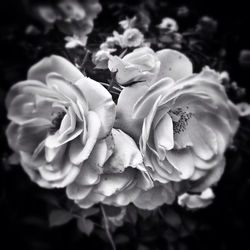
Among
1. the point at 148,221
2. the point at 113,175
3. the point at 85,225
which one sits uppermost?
the point at 113,175

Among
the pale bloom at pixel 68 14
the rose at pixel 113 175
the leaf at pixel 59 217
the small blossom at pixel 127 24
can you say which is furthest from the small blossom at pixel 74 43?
the leaf at pixel 59 217

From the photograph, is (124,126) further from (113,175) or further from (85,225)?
(85,225)

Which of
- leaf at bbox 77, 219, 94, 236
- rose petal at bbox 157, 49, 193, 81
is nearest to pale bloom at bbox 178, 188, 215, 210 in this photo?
leaf at bbox 77, 219, 94, 236

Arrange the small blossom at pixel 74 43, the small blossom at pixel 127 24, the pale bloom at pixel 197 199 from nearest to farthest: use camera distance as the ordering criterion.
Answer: the small blossom at pixel 74 43 < the small blossom at pixel 127 24 < the pale bloom at pixel 197 199

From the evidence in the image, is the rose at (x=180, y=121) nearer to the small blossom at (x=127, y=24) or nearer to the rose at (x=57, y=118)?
the rose at (x=57, y=118)

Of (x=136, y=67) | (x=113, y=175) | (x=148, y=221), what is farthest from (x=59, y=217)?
(x=136, y=67)

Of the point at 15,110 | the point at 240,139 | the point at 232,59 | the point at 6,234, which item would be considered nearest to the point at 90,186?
the point at 15,110
